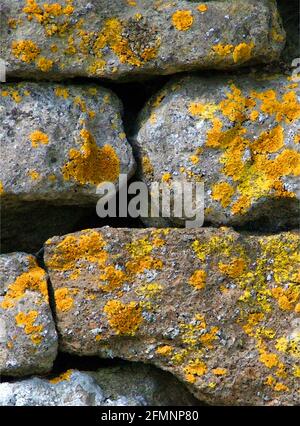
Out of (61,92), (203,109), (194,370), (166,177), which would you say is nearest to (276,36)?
(203,109)

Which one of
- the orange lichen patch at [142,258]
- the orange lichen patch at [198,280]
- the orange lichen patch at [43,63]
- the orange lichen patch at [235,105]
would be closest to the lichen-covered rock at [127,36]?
the orange lichen patch at [43,63]

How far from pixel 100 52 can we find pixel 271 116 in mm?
666

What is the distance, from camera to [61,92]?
3.30m

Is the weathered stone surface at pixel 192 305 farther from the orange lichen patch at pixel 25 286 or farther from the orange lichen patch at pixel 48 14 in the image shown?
the orange lichen patch at pixel 48 14

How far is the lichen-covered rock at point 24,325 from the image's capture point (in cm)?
308

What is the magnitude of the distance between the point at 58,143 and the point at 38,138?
0.07 m

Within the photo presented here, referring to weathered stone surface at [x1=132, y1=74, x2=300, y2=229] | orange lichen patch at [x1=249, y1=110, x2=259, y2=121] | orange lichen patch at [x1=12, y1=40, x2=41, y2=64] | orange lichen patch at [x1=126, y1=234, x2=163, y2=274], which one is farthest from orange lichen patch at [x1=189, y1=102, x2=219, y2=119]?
orange lichen patch at [x1=12, y1=40, x2=41, y2=64]

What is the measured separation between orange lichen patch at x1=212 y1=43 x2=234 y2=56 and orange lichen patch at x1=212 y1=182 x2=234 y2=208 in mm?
471

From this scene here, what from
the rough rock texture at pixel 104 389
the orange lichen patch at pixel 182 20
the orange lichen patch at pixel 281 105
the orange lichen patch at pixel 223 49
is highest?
the orange lichen patch at pixel 182 20

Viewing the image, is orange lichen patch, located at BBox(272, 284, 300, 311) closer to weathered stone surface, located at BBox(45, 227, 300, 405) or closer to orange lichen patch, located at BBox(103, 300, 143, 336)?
weathered stone surface, located at BBox(45, 227, 300, 405)

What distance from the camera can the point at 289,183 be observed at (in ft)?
10.6

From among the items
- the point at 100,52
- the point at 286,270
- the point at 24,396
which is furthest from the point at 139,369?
the point at 100,52

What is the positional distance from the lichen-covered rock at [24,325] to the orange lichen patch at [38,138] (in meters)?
0.45

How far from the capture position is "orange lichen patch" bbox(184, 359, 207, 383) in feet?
10.2
